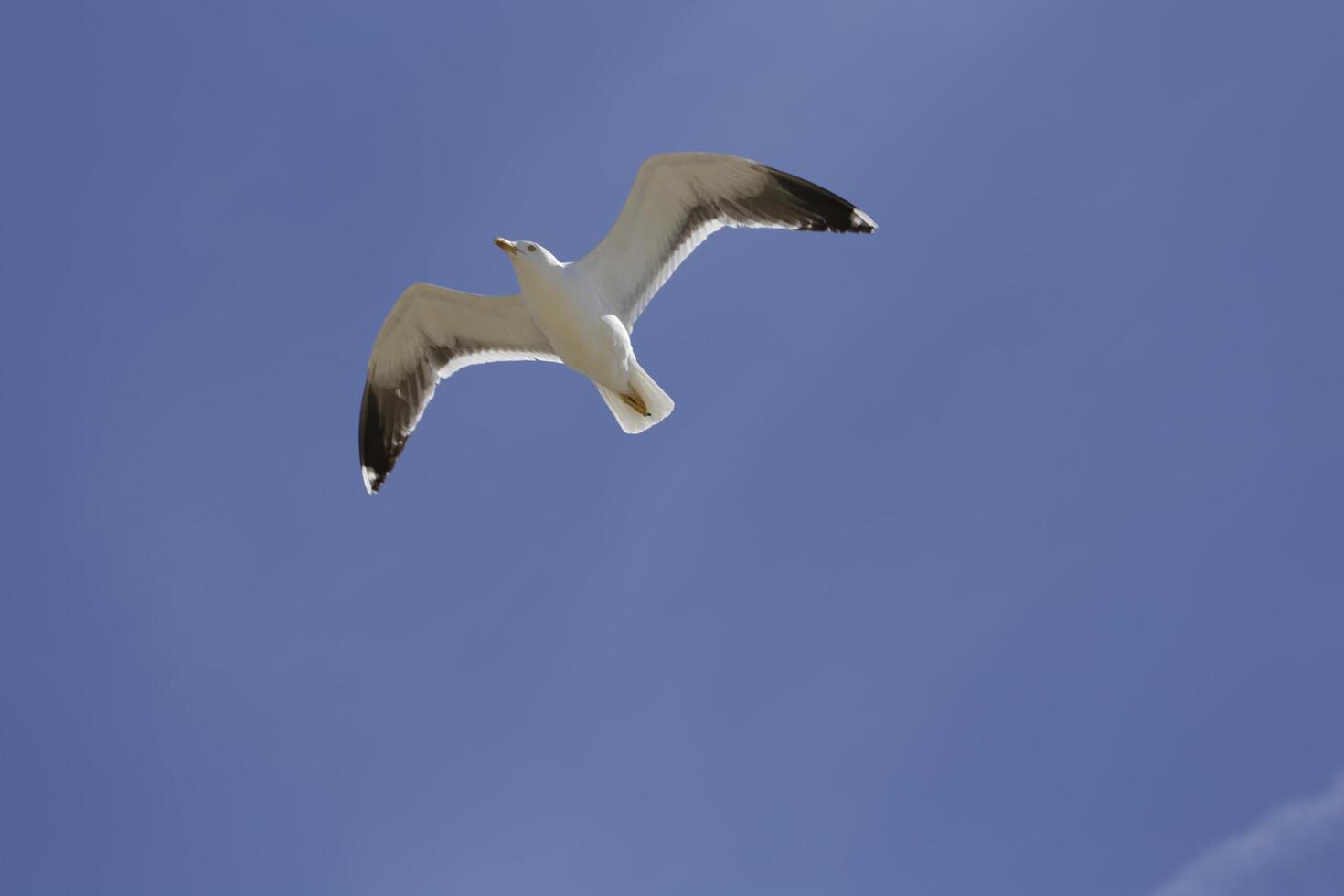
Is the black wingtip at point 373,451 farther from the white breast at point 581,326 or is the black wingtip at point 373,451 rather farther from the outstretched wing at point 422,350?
the white breast at point 581,326

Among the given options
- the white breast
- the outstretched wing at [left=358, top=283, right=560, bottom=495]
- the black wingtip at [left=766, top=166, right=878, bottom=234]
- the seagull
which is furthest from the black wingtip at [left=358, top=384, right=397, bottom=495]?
the black wingtip at [left=766, top=166, right=878, bottom=234]

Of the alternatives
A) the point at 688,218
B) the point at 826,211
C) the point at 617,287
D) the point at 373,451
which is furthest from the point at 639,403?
the point at 373,451

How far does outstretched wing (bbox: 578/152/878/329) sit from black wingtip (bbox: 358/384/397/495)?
7.52ft

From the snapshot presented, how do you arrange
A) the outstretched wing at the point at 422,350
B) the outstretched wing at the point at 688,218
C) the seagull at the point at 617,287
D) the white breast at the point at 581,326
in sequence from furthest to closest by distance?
1. the outstretched wing at the point at 422,350
2. the outstretched wing at the point at 688,218
3. the seagull at the point at 617,287
4. the white breast at the point at 581,326

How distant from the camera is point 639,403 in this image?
11117 millimetres

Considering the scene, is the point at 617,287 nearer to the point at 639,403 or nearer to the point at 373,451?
the point at 639,403

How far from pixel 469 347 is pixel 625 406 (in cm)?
157

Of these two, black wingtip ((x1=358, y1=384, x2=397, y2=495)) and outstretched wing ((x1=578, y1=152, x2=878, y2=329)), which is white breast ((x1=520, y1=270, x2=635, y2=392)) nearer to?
outstretched wing ((x1=578, y1=152, x2=878, y2=329))

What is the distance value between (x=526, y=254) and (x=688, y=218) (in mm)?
1229

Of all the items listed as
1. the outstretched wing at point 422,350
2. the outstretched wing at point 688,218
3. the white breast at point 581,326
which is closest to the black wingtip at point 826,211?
the outstretched wing at point 688,218

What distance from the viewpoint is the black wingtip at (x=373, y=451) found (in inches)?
487

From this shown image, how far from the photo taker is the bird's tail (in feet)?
36.2

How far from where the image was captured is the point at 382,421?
12.4 metres

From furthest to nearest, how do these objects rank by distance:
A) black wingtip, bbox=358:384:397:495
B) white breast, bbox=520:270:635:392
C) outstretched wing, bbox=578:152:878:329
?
1. black wingtip, bbox=358:384:397:495
2. outstretched wing, bbox=578:152:878:329
3. white breast, bbox=520:270:635:392
